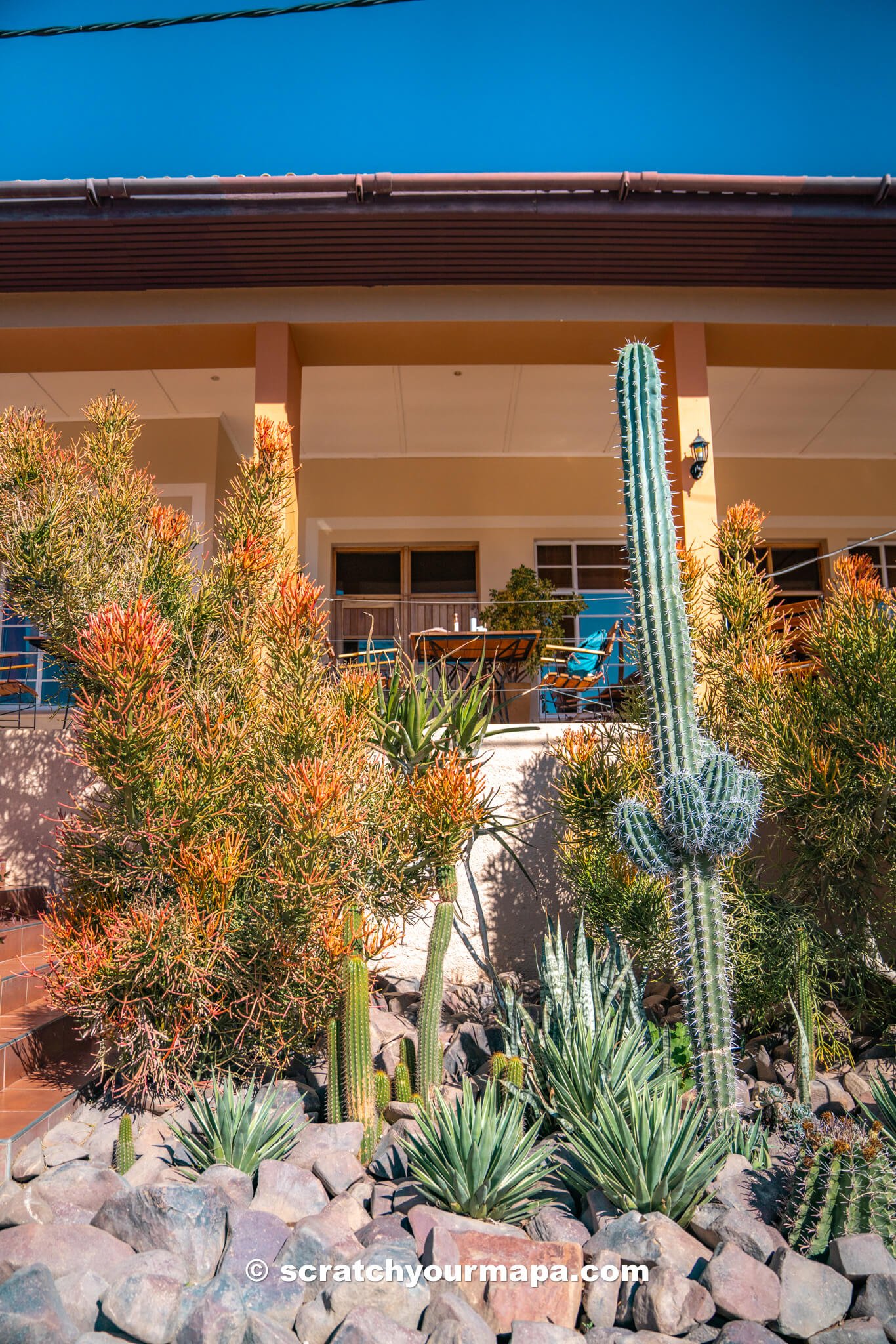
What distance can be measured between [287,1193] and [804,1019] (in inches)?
92.1

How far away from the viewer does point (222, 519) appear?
4742 mm

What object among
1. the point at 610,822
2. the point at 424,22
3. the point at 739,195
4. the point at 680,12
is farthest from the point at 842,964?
the point at 424,22

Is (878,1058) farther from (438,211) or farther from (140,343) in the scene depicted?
(140,343)

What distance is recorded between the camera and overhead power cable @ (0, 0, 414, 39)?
468cm

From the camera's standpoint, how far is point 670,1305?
8.32ft

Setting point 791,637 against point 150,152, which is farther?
point 150,152

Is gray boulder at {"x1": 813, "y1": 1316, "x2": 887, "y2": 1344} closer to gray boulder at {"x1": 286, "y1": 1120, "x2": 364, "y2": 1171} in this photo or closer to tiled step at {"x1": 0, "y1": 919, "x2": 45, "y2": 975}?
gray boulder at {"x1": 286, "y1": 1120, "x2": 364, "y2": 1171}

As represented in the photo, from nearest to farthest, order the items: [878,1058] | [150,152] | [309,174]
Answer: [878,1058] → [309,174] → [150,152]

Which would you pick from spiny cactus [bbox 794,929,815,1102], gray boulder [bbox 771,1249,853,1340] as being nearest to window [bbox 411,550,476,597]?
spiny cactus [bbox 794,929,815,1102]

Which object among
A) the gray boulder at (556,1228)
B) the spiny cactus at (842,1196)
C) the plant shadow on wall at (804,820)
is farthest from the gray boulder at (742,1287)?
the plant shadow on wall at (804,820)

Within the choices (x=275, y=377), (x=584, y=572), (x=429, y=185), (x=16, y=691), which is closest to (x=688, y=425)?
(x=429, y=185)

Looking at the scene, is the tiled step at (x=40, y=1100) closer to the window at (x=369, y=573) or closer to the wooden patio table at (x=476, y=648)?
the wooden patio table at (x=476, y=648)

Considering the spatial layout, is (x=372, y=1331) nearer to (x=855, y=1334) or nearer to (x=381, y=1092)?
(x=855, y=1334)

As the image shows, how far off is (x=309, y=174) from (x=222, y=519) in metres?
2.58
